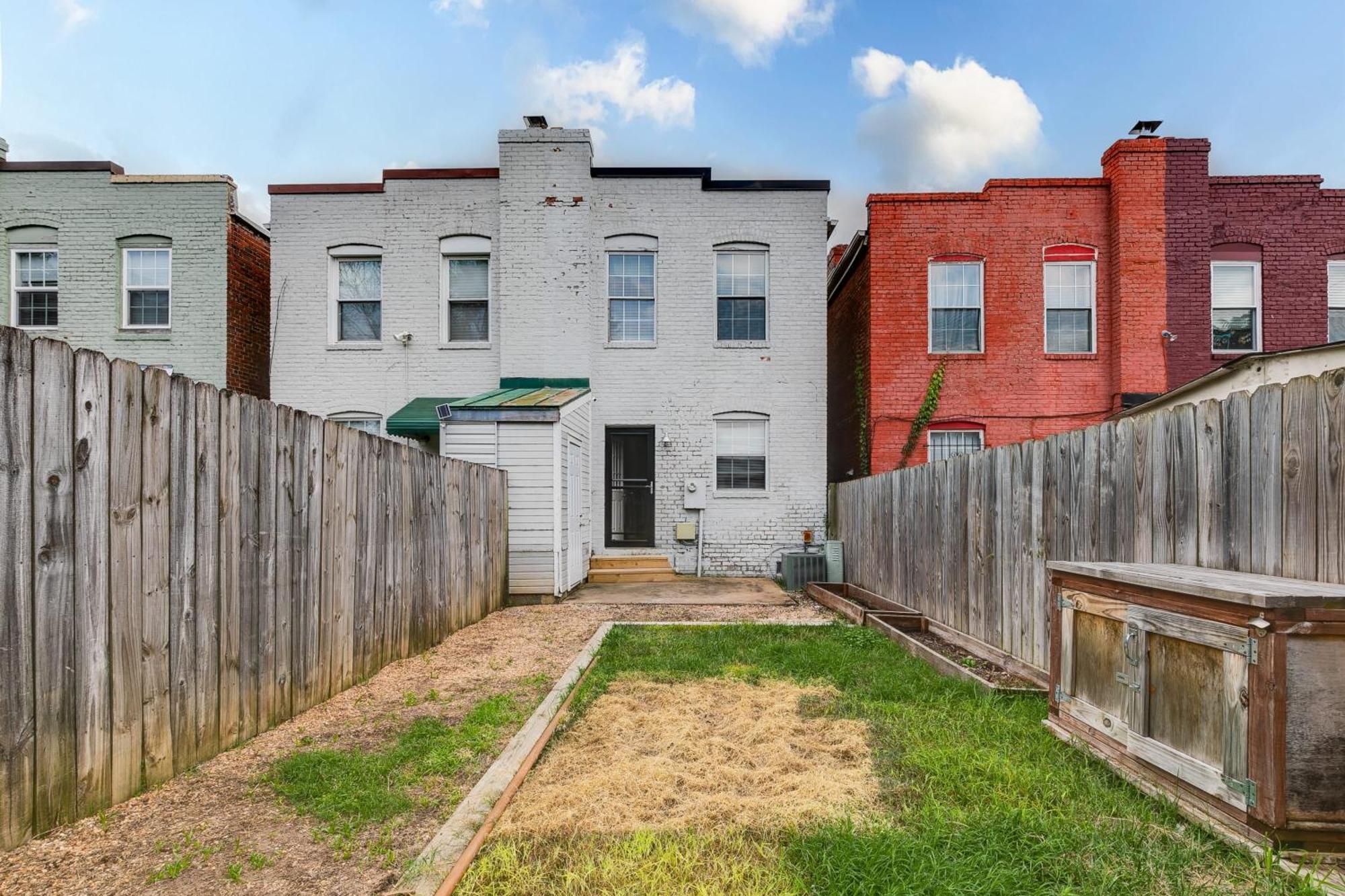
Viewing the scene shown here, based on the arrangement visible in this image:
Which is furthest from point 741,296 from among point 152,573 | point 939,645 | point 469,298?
point 152,573

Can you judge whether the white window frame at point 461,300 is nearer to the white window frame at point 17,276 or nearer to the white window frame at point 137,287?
the white window frame at point 137,287

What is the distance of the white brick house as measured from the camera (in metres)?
12.8

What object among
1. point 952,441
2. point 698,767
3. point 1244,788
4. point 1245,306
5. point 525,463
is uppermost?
point 1245,306

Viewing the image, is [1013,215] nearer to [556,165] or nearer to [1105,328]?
[1105,328]

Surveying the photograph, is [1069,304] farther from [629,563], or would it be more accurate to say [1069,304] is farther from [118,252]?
[118,252]

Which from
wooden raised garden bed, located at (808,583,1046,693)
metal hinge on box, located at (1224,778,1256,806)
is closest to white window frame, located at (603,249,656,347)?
wooden raised garden bed, located at (808,583,1046,693)

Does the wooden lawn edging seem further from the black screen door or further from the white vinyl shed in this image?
the black screen door

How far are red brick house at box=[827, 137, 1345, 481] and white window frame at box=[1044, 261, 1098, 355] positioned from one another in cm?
3

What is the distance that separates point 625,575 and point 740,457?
3.01 meters

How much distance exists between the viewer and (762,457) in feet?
42.3

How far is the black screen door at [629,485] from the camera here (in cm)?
1291

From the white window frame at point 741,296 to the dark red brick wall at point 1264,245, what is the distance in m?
6.83

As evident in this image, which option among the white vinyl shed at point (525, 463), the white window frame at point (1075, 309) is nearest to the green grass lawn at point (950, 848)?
the white vinyl shed at point (525, 463)

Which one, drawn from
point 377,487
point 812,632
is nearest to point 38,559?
point 377,487
